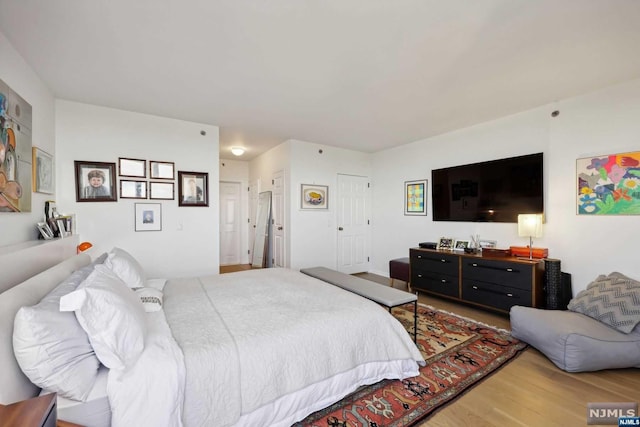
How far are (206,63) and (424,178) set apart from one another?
378cm

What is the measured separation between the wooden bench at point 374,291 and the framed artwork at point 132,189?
8.35 ft

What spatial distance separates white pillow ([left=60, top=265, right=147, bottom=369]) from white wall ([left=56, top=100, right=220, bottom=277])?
2.52 meters

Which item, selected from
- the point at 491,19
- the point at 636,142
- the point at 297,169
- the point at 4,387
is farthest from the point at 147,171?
the point at 636,142

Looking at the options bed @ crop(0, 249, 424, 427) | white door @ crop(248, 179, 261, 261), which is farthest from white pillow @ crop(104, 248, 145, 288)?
white door @ crop(248, 179, 261, 261)

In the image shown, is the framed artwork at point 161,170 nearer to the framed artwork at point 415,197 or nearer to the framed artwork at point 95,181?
the framed artwork at point 95,181

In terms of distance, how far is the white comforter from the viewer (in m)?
1.32

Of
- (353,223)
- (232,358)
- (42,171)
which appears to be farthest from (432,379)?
(42,171)

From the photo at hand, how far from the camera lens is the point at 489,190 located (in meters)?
3.73

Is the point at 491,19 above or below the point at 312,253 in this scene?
above

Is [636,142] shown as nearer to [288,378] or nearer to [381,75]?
[381,75]

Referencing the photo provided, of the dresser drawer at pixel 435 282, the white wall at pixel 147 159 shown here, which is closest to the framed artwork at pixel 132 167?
the white wall at pixel 147 159

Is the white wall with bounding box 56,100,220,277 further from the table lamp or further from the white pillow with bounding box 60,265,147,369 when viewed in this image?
the table lamp

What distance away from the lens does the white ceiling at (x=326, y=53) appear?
1746 millimetres

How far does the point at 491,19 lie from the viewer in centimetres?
181
